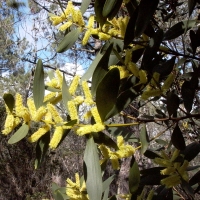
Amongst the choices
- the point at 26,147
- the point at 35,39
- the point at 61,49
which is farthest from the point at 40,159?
the point at 26,147

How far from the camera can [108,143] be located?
60 cm

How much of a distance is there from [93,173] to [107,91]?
0.18m

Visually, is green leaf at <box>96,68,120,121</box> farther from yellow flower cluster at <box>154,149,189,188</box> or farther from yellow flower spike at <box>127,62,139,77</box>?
yellow flower cluster at <box>154,149,189,188</box>

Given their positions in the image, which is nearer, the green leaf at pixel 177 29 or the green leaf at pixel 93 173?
the green leaf at pixel 93 173

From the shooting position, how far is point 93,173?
584 millimetres

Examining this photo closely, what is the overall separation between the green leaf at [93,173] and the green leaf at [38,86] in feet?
0.45

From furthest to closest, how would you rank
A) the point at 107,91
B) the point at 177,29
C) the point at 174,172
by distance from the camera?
1. the point at 177,29
2. the point at 174,172
3. the point at 107,91

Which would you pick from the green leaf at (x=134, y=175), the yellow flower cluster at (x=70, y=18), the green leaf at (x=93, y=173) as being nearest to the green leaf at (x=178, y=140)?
the green leaf at (x=134, y=175)

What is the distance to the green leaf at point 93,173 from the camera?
1.87 feet

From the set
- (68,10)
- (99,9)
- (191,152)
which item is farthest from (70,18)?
(191,152)

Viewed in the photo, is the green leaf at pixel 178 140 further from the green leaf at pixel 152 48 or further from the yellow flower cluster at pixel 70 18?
the yellow flower cluster at pixel 70 18

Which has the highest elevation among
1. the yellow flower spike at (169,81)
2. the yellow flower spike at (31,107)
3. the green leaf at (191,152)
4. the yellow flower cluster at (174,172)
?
the yellow flower spike at (169,81)

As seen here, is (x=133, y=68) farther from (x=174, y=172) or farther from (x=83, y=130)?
(x=174, y=172)

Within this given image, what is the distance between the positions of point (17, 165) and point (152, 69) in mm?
5925
